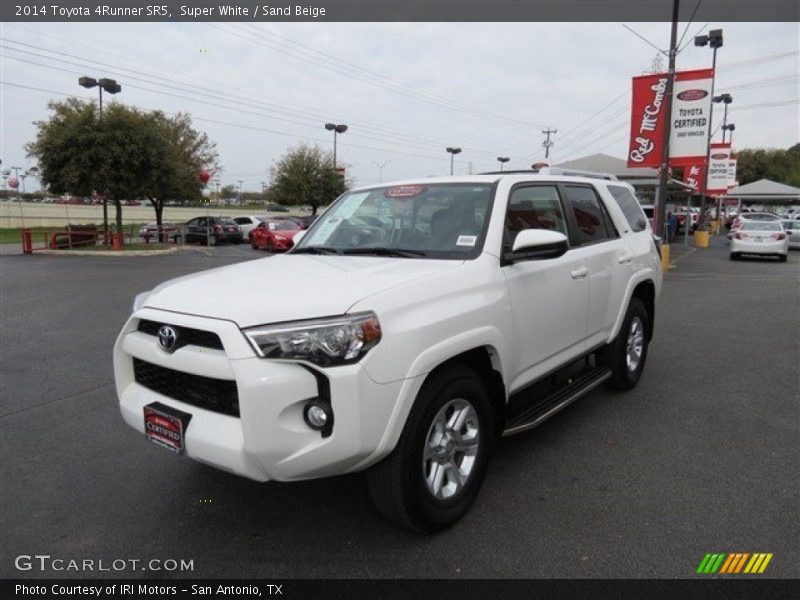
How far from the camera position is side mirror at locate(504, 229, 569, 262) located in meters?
3.29

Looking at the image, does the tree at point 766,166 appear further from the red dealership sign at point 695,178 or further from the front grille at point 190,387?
the front grille at point 190,387

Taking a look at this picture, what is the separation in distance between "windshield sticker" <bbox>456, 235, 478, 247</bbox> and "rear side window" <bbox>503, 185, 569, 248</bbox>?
0.20m

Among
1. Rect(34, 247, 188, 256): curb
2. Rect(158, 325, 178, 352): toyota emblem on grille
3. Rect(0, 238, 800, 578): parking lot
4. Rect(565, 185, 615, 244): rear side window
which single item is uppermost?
Rect(565, 185, 615, 244): rear side window

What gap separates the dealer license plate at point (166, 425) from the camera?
276 cm

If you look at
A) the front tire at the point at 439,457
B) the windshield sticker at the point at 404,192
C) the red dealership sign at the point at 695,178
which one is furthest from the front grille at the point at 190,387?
the red dealership sign at the point at 695,178

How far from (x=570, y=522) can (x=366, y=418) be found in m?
1.43

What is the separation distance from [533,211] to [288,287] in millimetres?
1922

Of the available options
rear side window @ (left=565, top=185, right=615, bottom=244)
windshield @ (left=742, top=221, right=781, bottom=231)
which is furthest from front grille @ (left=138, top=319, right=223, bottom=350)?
windshield @ (left=742, top=221, right=781, bottom=231)

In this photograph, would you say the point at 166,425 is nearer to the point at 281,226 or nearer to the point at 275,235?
the point at 275,235

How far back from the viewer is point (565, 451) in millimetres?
4090

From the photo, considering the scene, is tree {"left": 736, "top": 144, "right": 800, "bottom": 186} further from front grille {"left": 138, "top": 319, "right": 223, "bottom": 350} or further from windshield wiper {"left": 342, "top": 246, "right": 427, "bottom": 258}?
front grille {"left": 138, "top": 319, "right": 223, "bottom": 350}

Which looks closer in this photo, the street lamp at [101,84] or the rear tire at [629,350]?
the rear tire at [629,350]

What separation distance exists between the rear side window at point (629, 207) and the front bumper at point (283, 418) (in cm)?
374
